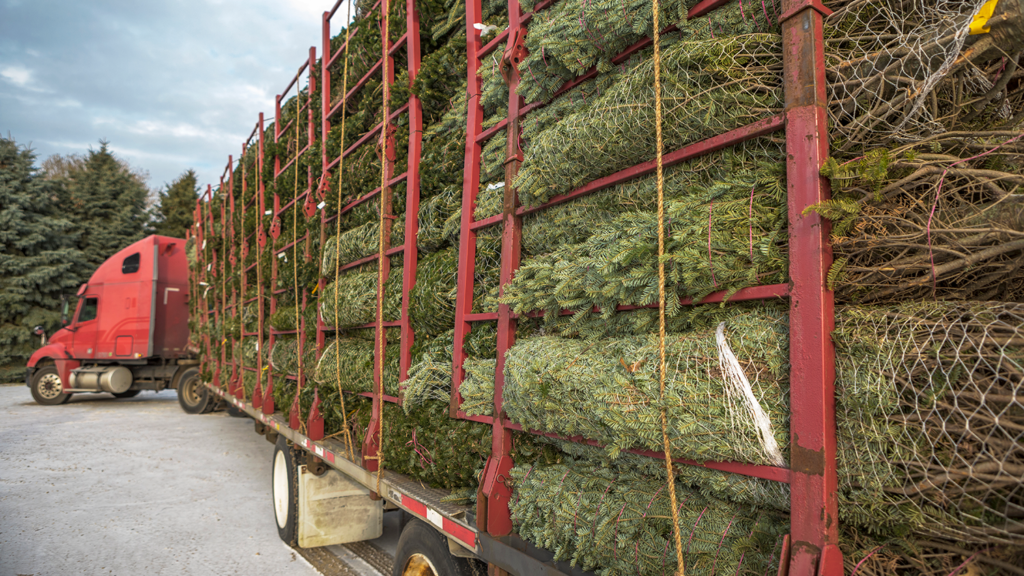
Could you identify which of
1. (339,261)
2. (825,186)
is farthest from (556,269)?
(339,261)

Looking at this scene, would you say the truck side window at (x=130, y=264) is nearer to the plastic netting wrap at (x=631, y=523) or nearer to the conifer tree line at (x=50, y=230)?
the conifer tree line at (x=50, y=230)

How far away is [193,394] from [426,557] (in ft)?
47.5

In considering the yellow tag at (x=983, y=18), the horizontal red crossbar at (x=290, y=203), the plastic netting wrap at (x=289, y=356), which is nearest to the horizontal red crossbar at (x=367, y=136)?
the horizontal red crossbar at (x=290, y=203)

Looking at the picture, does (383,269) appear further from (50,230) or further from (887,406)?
(50,230)

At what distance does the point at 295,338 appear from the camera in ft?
22.9

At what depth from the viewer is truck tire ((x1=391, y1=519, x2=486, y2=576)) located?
3.03 metres

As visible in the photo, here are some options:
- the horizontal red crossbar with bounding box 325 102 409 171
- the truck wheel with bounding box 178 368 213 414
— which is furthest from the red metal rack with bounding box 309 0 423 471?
the truck wheel with bounding box 178 368 213 414

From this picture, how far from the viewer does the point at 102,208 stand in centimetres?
2856

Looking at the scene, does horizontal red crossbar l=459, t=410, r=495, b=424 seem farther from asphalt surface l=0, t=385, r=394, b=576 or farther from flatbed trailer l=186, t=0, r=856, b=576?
asphalt surface l=0, t=385, r=394, b=576

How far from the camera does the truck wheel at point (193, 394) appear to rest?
1472 cm

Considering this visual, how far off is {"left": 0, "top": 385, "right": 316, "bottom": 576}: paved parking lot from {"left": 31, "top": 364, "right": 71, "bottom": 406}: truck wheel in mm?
3568

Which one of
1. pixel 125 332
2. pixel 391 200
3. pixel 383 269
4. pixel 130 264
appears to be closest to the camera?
pixel 383 269

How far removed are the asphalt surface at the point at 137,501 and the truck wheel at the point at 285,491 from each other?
15 cm

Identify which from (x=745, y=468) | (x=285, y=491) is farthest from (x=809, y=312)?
(x=285, y=491)
